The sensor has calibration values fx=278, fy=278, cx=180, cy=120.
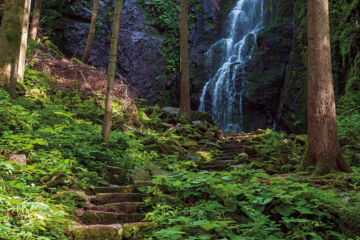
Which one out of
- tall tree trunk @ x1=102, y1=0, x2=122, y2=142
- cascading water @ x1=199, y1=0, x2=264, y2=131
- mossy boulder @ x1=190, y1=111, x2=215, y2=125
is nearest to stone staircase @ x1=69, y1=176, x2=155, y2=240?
tall tree trunk @ x1=102, y1=0, x2=122, y2=142

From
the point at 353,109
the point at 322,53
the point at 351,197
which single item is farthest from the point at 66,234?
the point at 353,109

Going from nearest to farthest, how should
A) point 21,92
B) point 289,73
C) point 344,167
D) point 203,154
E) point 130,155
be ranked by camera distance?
point 344,167 → point 130,155 → point 21,92 → point 203,154 → point 289,73

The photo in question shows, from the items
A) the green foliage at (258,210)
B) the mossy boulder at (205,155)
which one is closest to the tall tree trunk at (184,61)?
the mossy boulder at (205,155)

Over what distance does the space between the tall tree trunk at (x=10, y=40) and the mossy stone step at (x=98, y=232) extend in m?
5.73

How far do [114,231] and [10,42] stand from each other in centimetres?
649

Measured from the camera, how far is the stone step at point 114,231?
3.28m

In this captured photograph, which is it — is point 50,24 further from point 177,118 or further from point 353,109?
point 353,109

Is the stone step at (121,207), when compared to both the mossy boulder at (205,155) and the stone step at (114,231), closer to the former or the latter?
the stone step at (114,231)

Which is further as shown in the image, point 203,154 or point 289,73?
point 289,73

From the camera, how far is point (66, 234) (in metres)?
3.21

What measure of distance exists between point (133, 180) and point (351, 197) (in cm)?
354

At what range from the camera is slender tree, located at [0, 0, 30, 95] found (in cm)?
735

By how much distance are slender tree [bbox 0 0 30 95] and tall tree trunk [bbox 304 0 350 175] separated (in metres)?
7.55

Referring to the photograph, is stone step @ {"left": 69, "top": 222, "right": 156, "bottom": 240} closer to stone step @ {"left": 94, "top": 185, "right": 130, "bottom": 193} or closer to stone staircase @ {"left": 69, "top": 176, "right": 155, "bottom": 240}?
stone staircase @ {"left": 69, "top": 176, "right": 155, "bottom": 240}
